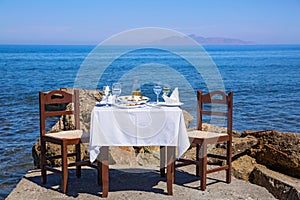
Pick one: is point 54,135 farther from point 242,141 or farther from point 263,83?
point 263,83

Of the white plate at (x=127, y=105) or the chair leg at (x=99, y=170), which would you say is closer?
the white plate at (x=127, y=105)

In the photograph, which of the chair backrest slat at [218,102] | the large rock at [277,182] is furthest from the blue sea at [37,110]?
the large rock at [277,182]

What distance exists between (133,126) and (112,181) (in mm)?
977

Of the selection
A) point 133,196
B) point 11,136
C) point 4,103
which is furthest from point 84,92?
point 133,196

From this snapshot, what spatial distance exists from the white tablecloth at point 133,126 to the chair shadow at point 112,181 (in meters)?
0.56

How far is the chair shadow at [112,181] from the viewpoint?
4363 millimetres

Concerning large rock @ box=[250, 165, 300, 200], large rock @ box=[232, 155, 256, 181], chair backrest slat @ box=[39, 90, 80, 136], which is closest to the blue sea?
chair backrest slat @ box=[39, 90, 80, 136]

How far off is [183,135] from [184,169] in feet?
4.05

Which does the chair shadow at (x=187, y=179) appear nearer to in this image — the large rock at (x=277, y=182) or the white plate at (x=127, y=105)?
the large rock at (x=277, y=182)

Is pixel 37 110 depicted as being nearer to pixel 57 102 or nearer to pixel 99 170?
pixel 57 102

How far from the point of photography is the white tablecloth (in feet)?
13.1

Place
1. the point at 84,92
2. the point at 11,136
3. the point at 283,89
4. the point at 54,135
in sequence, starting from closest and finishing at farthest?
the point at 54,135 < the point at 11,136 < the point at 84,92 < the point at 283,89

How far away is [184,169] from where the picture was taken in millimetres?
5160

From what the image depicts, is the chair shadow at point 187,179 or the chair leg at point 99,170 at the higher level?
the chair leg at point 99,170
